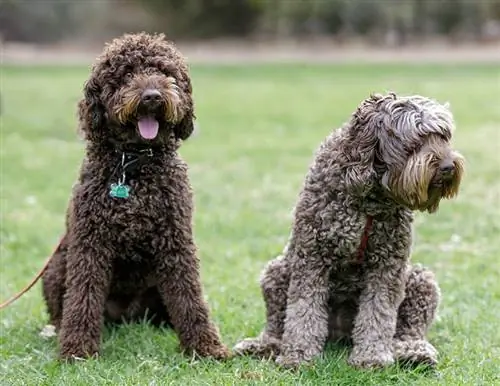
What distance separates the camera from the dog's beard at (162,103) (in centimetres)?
516

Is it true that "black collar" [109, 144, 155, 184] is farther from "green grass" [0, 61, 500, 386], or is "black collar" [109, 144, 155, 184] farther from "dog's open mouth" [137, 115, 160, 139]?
"green grass" [0, 61, 500, 386]

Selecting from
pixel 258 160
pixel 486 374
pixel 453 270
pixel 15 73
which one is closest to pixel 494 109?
pixel 258 160

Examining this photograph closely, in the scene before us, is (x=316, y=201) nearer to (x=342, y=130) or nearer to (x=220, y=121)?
(x=342, y=130)

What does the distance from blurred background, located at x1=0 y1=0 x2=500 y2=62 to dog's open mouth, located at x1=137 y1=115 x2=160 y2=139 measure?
3365 cm

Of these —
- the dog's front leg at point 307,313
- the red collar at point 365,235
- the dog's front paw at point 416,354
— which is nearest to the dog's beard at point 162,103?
the dog's front leg at point 307,313

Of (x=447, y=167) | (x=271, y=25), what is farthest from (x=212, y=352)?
(x=271, y=25)

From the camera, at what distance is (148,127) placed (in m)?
5.28

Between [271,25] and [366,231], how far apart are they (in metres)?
40.2

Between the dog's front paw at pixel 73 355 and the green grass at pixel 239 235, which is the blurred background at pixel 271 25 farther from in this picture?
the dog's front paw at pixel 73 355

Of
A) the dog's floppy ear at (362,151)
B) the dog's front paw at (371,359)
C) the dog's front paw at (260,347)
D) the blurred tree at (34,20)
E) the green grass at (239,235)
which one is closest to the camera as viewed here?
the dog's floppy ear at (362,151)

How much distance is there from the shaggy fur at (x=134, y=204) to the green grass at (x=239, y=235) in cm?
A: 29

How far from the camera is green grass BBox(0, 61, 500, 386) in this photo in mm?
5371

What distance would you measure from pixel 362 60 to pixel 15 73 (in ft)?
45.1

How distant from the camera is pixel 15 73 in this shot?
3031cm
